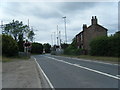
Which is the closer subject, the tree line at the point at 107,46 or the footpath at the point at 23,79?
the footpath at the point at 23,79

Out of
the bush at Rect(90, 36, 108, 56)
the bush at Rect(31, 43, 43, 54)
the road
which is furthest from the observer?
the bush at Rect(31, 43, 43, 54)

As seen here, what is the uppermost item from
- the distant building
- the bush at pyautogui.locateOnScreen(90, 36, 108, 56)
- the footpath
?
the distant building

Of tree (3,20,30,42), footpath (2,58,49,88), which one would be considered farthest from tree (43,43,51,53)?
footpath (2,58,49,88)

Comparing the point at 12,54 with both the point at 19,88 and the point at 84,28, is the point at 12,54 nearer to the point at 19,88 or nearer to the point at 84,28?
the point at 84,28

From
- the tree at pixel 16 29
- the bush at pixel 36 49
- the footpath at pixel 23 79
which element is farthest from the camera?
the bush at pixel 36 49

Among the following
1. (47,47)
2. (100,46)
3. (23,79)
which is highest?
(100,46)

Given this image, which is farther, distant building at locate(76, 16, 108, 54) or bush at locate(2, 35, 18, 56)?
distant building at locate(76, 16, 108, 54)

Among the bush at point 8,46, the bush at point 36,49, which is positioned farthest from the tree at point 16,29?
the bush at point 8,46

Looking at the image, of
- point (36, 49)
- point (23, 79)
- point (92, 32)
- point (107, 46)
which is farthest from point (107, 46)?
point (36, 49)

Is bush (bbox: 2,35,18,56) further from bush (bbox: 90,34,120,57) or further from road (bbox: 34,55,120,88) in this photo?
road (bbox: 34,55,120,88)

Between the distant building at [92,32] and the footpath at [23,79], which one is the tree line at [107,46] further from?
the footpath at [23,79]

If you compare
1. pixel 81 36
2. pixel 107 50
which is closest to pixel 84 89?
pixel 107 50

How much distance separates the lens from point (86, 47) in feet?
258

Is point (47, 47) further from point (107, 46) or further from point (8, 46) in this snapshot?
point (107, 46)
